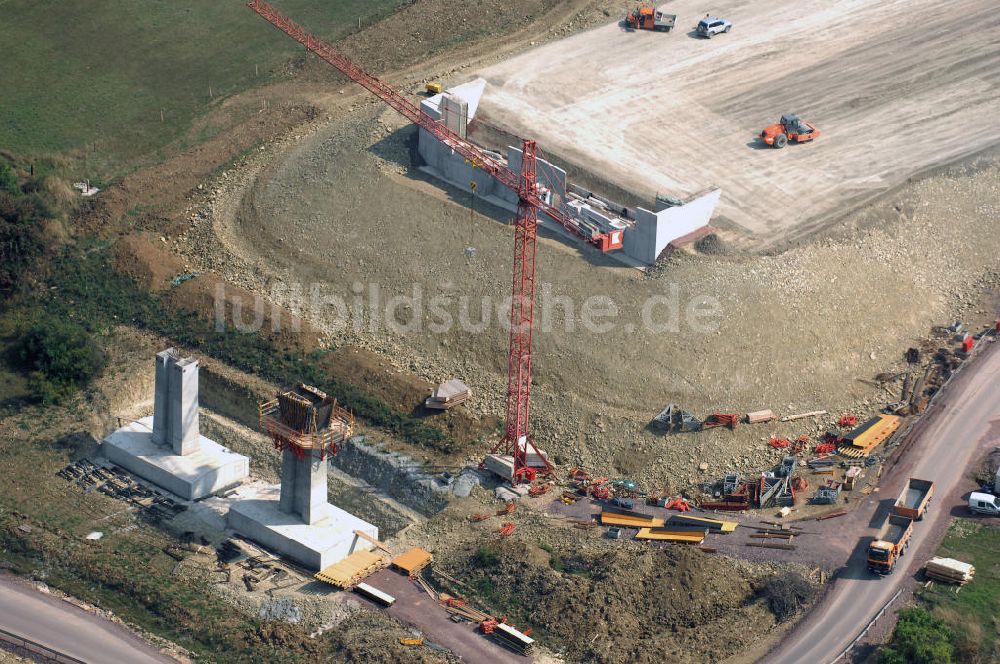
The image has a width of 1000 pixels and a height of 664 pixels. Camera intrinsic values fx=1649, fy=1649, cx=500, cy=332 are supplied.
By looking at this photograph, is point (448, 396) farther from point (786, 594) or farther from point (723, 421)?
point (786, 594)

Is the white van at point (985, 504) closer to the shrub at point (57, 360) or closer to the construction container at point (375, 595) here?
the construction container at point (375, 595)

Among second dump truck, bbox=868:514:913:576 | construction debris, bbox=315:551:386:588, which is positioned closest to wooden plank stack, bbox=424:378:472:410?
construction debris, bbox=315:551:386:588

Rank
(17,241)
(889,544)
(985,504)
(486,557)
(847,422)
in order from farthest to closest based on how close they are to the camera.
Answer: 1. (17,241)
2. (847,422)
3. (985,504)
4. (486,557)
5. (889,544)

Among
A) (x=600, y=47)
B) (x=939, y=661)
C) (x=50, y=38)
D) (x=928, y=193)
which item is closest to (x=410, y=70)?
(x=600, y=47)

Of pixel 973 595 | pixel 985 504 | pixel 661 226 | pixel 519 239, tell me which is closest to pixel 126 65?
pixel 519 239

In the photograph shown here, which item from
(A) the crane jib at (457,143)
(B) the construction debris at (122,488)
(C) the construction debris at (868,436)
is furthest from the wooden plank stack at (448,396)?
(C) the construction debris at (868,436)

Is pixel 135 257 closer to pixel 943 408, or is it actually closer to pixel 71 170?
pixel 71 170

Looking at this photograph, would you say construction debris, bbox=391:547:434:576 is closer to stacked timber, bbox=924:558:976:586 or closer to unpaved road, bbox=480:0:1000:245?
stacked timber, bbox=924:558:976:586
